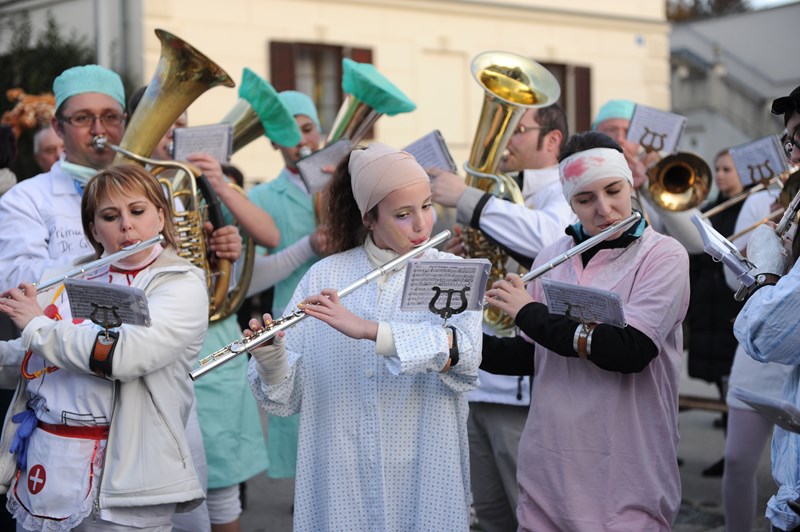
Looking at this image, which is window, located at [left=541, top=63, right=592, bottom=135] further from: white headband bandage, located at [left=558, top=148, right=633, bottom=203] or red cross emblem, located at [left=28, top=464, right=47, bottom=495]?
red cross emblem, located at [left=28, top=464, right=47, bottom=495]

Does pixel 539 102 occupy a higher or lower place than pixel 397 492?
higher

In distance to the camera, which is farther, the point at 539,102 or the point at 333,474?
the point at 539,102

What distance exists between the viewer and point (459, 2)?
1686 cm

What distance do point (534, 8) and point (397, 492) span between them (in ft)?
50.3

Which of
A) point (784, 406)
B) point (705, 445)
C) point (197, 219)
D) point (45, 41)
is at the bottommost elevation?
point (705, 445)

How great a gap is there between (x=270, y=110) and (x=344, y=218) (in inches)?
69.5

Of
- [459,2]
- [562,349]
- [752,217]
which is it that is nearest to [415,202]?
[562,349]

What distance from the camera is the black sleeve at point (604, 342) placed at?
3.16 meters

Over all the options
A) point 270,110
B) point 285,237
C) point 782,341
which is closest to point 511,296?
point 782,341

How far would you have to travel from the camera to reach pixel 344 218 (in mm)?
3516

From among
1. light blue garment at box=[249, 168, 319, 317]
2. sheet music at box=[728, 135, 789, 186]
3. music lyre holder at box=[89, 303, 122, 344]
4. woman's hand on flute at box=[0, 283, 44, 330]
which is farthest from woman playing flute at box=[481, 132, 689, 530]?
sheet music at box=[728, 135, 789, 186]

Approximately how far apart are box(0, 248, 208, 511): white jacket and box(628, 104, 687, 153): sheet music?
2.52 m

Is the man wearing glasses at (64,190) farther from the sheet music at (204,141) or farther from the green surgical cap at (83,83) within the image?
the sheet music at (204,141)

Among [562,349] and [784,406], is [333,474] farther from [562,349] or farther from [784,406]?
[784,406]
